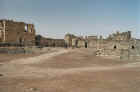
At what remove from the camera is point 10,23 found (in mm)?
28797

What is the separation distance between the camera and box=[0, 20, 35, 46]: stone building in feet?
92.1

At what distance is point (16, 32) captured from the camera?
2981 cm

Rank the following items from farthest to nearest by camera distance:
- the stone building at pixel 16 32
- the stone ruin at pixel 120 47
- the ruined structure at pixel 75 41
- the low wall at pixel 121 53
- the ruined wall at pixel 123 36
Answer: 1. the ruined structure at pixel 75 41
2. the ruined wall at pixel 123 36
3. the stone building at pixel 16 32
4. the stone ruin at pixel 120 47
5. the low wall at pixel 121 53

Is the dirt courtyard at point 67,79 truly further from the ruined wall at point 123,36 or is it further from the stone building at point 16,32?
the ruined wall at point 123,36

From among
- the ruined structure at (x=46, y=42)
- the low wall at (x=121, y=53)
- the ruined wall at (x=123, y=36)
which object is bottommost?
the low wall at (x=121, y=53)

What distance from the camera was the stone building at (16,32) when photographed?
92.1 feet

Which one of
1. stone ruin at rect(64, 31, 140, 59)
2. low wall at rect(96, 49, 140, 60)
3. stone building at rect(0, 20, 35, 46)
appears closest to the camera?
low wall at rect(96, 49, 140, 60)

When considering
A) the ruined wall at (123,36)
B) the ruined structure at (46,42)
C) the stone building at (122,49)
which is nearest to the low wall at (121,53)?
the stone building at (122,49)

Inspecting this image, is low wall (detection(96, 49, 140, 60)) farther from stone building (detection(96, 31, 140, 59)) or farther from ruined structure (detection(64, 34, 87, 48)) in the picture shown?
ruined structure (detection(64, 34, 87, 48))

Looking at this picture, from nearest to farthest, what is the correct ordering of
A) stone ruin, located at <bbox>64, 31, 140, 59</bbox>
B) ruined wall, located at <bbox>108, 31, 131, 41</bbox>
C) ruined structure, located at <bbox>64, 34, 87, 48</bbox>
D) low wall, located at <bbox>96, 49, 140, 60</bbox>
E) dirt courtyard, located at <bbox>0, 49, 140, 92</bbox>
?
dirt courtyard, located at <bbox>0, 49, 140, 92</bbox> < low wall, located at <bbox>96, 49, 140, 60</bbox> < stone ruin, located at <bbox>64, 31, 140, 59</bbox> < ruined wall, located at <bbox>108, 31, 131, 41</bbox> < ruined structure, located at <bbox>64, 34, 87, 48</bbox>

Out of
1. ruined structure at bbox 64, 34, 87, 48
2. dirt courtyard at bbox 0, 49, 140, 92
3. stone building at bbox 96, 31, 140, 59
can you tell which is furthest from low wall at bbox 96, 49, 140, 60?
ruined structure at bbox 64, 34, 87, 48

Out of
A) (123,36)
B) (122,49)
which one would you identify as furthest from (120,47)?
(123,36)

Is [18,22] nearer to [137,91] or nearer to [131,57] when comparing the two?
[131,57]

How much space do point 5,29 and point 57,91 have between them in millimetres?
28801
